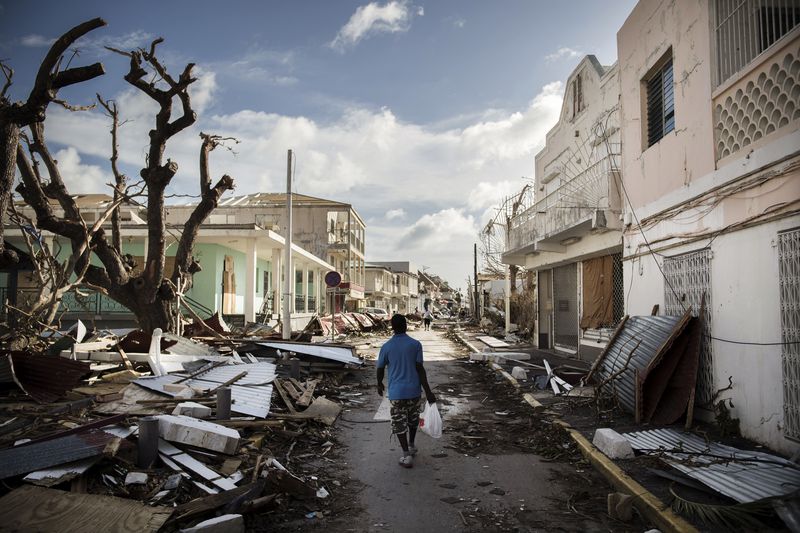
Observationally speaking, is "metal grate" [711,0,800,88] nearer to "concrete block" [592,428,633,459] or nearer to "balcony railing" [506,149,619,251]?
"balcony railing" [506,149,619,251]

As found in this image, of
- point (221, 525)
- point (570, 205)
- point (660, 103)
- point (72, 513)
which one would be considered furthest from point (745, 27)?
point (72, 513)

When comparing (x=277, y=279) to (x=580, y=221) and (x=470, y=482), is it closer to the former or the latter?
(x=580, y=221)

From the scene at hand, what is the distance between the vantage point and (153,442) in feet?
16.2

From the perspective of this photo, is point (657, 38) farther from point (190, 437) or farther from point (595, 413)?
point (190, 437)

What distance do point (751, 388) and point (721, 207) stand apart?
2.39m

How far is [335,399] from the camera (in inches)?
406

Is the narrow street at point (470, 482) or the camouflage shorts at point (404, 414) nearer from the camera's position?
→ the narrow street at point (470, 482)

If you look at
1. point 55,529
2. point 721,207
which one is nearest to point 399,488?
point 55,529

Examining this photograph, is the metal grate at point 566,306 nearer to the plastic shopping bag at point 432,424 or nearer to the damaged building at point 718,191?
the damaged building at point 718,191

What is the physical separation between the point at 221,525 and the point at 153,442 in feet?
5.27

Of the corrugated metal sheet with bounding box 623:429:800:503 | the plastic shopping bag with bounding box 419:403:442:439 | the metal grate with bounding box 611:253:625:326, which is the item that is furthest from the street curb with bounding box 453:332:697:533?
the metal grate with bounding box 611:253:625:326

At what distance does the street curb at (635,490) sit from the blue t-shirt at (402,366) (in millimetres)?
2100

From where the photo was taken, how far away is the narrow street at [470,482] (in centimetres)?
438

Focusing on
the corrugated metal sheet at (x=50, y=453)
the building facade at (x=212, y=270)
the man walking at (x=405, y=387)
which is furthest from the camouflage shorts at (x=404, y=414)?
the building facade at (x=212, y=270)
